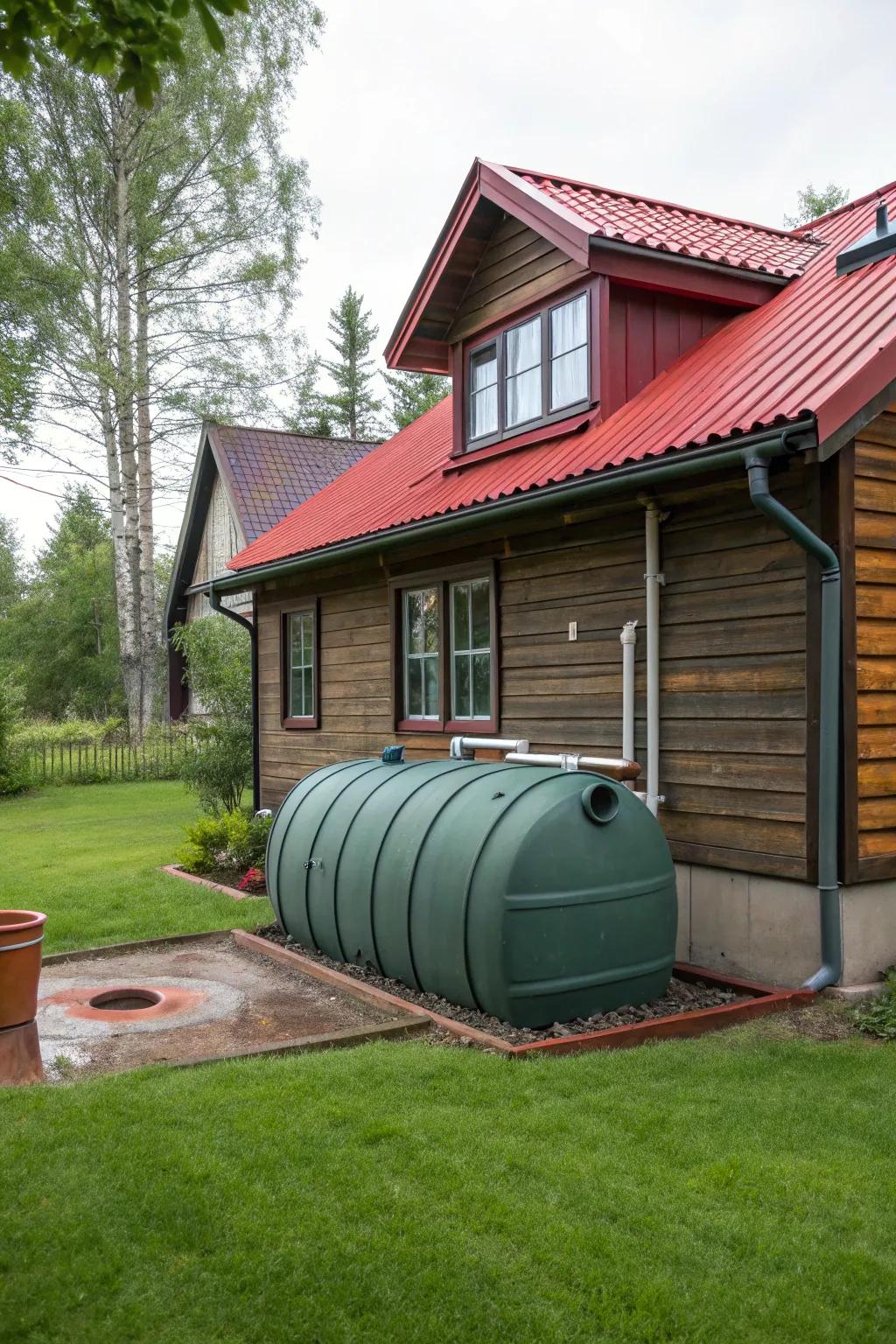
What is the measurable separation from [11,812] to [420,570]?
1084cm

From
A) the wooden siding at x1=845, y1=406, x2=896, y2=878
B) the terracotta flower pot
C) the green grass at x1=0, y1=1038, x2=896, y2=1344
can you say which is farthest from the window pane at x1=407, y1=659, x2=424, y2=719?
the terracotta flower pot

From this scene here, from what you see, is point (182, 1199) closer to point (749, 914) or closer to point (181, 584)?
point (749, 914)

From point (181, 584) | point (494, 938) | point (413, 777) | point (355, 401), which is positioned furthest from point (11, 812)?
point (355, 401)

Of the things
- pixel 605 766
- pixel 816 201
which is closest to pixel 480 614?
pixel 605 766

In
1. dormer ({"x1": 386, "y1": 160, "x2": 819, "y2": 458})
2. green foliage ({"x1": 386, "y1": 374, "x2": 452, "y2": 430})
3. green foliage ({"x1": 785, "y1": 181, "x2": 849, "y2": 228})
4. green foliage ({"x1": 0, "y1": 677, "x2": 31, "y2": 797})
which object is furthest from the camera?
green foliage ({"x1": 386, "y1": 374, "x2": 452, "y2": 430})

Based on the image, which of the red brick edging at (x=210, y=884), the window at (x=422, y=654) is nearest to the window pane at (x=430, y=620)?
the window at (x=422, y=654)

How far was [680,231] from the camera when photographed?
30.5 ft

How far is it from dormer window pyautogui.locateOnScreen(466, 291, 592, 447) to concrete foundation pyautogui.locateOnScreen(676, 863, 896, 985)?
12.7ft

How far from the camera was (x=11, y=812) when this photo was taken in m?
18.0

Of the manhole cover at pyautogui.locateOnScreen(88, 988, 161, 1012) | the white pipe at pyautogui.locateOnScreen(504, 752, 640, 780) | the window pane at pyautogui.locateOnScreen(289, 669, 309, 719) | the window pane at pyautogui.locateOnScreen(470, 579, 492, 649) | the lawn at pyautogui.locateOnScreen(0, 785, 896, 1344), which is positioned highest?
the window pane at pyautogui.locateOnScreen(470, 579, 492, 649)

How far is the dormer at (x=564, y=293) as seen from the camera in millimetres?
8547

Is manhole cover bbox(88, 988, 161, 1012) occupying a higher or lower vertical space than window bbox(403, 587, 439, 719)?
lower

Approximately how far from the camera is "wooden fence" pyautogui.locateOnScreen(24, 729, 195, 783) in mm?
22453

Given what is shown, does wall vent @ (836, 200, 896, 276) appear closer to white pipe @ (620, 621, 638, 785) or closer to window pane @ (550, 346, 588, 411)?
window pane @ (550, 346, 588, 411)
